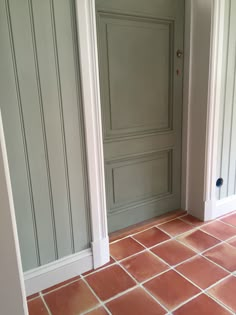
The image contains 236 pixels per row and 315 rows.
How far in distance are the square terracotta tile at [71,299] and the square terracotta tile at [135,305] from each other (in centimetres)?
12

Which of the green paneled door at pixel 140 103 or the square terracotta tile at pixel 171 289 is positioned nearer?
the square terracotta tile at pixel 171 289

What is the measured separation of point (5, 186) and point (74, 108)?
2.39ft

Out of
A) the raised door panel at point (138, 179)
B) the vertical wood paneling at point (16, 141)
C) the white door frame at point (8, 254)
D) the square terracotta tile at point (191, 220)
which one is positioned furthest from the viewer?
the square terracotta tile at point (191, 220)

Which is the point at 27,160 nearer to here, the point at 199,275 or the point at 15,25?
the point at 15,25

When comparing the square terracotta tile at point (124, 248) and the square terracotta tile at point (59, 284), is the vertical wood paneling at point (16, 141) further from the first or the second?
the square terracotta tile at point (124, 248)

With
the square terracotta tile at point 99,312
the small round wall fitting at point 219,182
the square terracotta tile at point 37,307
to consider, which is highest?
the small round wall fitting at point 219,182

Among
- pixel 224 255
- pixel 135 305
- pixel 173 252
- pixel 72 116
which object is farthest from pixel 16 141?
pixel 224 255

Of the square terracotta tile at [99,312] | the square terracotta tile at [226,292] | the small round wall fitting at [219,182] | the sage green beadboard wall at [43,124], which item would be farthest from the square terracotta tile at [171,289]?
the small round wall fitting at [219,182]

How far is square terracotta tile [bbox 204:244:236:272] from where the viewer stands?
1.71m

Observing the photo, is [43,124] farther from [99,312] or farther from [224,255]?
[224,255]

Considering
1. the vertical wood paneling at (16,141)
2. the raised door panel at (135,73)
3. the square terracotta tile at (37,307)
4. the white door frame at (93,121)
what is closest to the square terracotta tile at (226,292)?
the white door frame at (93,121)

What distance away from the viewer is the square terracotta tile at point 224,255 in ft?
5.61

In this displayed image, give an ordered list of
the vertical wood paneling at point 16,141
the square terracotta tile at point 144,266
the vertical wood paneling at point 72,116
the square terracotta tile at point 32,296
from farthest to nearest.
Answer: the square terracotta tile at point 144,266 → the square terracotta tile at point 32,296 → the vertical wood paneling at point 72,116 → the vertical wood paneling at point 16,141

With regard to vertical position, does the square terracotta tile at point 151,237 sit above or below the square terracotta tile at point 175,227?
below
